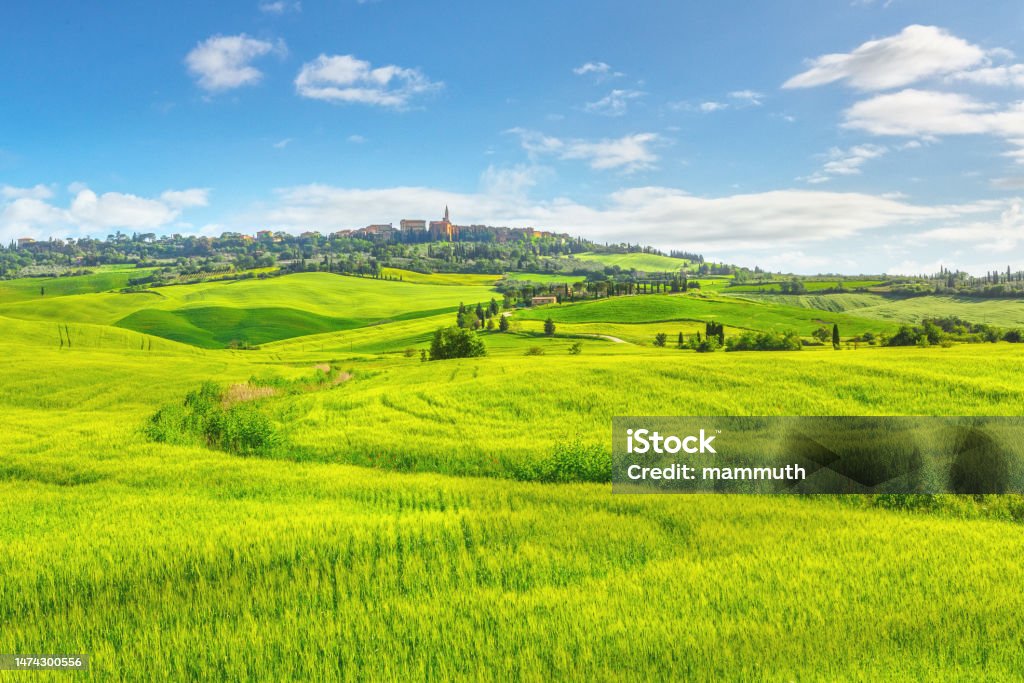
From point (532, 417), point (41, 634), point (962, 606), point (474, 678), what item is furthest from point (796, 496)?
point (41, 634)

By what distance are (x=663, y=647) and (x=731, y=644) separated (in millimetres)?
988

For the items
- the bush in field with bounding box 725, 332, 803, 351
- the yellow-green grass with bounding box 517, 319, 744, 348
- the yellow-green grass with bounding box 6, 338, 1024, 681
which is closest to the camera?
the yellow-green grass with bounding box 6, 338, 1024, 681

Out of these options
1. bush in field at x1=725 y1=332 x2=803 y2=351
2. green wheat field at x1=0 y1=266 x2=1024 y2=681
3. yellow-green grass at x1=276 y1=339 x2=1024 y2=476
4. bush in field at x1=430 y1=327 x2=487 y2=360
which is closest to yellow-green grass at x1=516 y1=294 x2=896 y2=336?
bush in field at x1=725 y1=332 x2=803 y2=351

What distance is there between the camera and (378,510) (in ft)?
45.1

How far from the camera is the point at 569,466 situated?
17.6 metres

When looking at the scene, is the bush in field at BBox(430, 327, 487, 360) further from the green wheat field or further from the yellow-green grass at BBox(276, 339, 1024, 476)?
the green wheat field

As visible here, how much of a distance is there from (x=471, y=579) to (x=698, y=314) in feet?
538

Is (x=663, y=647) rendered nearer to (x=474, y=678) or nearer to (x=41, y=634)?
(x=474, y=678)

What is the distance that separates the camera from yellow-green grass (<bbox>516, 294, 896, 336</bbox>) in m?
154

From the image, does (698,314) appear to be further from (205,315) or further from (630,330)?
(205,315)

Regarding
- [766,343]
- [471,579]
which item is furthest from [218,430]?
[766,343]

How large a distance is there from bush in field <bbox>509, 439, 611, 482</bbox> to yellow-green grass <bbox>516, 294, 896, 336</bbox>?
135 m

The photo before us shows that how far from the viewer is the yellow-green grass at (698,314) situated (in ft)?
507

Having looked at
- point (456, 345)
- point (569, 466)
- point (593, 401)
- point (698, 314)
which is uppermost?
point (698, 314)
